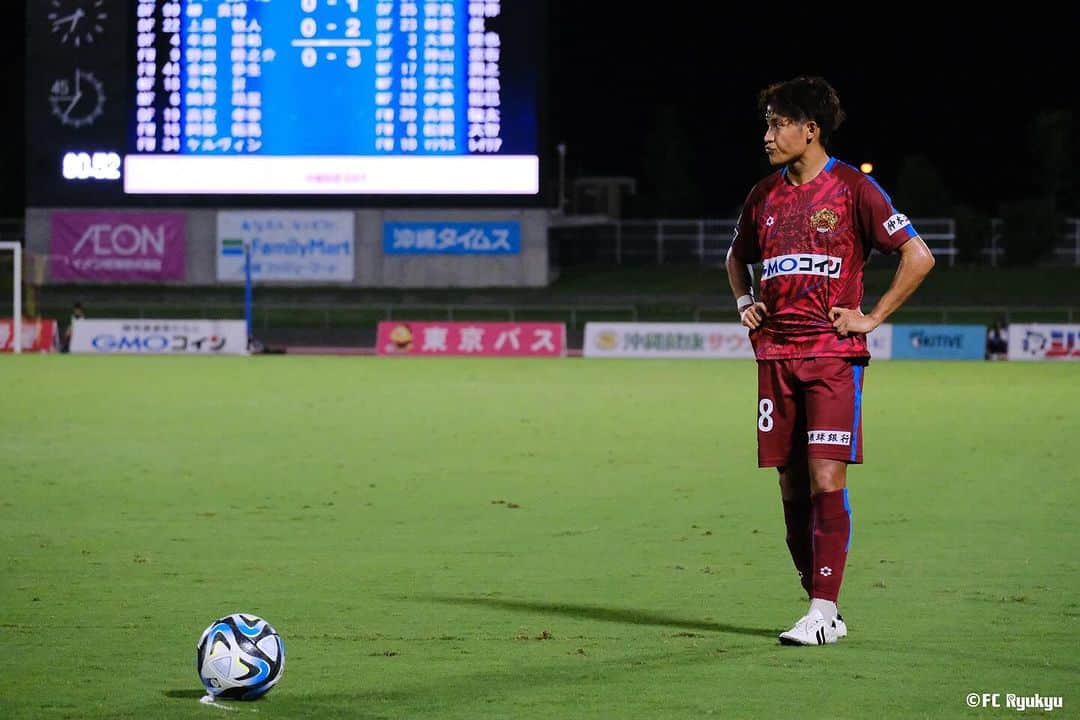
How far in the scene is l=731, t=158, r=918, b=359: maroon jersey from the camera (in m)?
6.36

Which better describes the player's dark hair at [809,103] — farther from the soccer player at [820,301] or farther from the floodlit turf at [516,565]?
the floodlit turf at [516,565]

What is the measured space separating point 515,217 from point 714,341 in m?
11.8

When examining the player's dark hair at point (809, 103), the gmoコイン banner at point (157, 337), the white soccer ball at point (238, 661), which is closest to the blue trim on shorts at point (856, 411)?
the player's dark hair at point (809, 103)

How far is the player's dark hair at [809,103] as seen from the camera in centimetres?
639

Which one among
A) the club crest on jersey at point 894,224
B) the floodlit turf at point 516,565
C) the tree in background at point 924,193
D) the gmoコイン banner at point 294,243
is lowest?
the floodlit turf at point 516,565

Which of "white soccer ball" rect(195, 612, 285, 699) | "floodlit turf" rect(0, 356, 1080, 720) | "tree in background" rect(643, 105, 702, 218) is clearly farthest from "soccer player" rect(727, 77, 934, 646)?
"tree in background" rect(643, 105, 702, 218)

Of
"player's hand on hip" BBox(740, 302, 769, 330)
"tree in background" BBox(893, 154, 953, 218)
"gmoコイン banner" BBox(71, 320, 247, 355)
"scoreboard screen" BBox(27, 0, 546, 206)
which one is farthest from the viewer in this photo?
"tree in background" BBox(893, 154, 953, 218)

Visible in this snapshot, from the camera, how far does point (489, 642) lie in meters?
6.37

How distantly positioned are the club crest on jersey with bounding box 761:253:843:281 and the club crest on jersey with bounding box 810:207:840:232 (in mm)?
106

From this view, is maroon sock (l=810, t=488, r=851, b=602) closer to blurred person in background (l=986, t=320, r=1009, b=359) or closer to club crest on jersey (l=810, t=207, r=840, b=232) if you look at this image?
A: club crest on jersey (l=810, t=207, r=840, b=232)

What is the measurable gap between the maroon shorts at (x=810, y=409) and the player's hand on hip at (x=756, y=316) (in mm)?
158

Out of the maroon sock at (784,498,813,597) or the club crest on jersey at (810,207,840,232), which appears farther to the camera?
the maroon sock at (784,498,813,597)

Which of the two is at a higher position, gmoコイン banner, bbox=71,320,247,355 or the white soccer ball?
gmoコイン banner, bbox=71,320,247,355

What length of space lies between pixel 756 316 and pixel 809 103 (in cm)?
84
